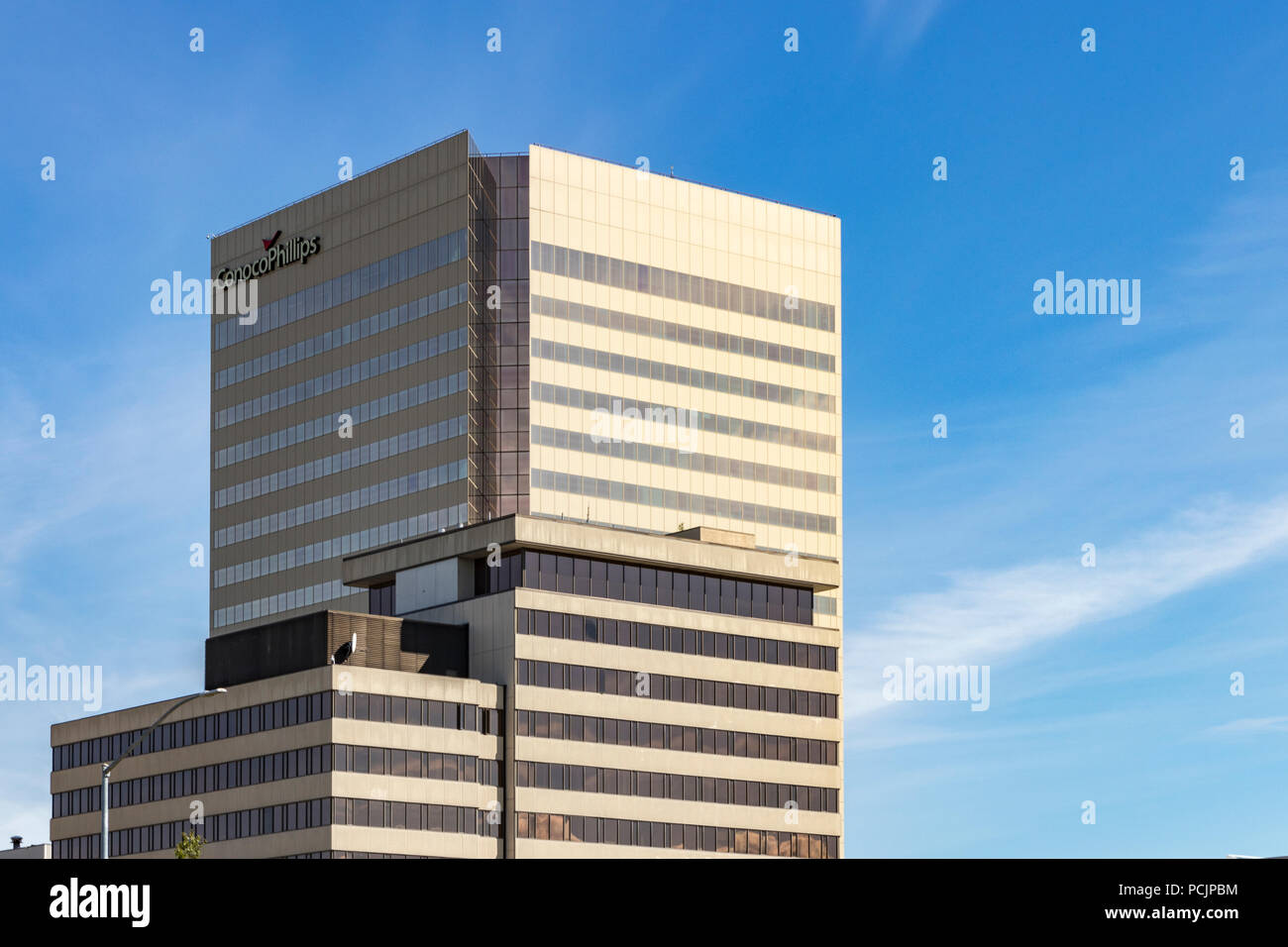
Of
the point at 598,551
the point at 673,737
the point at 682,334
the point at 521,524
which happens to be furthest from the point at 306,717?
the point at 682,334

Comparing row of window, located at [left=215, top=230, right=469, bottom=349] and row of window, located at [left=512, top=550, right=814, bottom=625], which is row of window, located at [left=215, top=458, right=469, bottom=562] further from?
row of window, located at [left=512, top=550, right=814, bottom=625]

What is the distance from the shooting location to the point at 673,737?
126062mm

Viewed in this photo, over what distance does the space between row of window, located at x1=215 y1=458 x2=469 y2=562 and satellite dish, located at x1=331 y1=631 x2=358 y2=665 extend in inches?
1430

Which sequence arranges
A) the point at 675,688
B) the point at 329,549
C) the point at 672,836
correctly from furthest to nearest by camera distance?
the point at 329,549
the point at 675,688
the point at 672,836

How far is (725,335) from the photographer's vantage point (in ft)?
536

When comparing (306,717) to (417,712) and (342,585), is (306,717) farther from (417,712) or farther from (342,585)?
(342,585)

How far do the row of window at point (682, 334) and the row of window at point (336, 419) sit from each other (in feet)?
31.8

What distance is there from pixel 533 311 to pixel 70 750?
50.0m

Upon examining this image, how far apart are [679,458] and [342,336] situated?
3170 cm

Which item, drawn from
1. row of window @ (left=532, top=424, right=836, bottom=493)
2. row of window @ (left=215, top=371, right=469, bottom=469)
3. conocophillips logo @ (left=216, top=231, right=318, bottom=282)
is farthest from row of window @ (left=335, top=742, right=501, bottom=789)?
conocophillips logo @ (left=216, top=231, right=318, bottom=282)

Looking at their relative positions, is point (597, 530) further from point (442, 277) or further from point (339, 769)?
point (442, 277)

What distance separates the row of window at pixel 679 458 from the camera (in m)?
155

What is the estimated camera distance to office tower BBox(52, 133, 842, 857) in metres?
118

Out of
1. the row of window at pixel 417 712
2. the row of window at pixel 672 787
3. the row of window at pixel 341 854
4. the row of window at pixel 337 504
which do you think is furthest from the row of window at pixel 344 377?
the row of window at pixel 341 854
